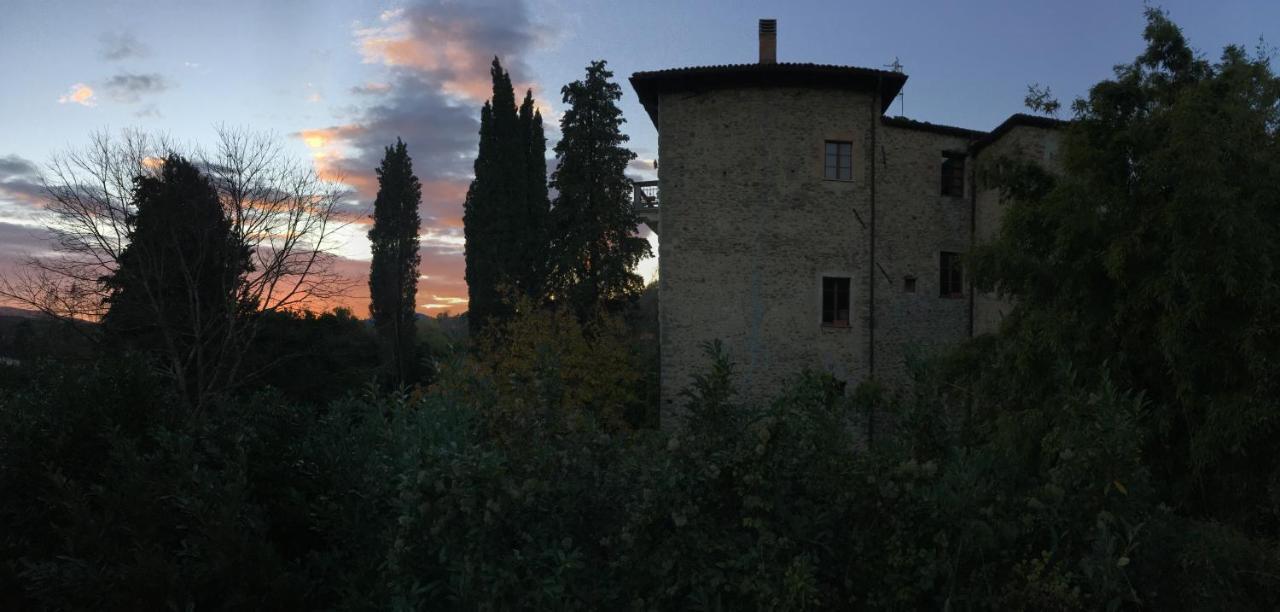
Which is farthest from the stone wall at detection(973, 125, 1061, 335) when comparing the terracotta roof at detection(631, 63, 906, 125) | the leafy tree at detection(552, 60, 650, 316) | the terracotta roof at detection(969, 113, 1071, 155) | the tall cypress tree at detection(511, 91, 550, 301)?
the tall cypress tree at detection(511, 91, 550, 301)

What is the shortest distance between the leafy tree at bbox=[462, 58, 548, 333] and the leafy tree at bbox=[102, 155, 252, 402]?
785 centimetres

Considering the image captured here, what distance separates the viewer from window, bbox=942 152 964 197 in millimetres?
17672

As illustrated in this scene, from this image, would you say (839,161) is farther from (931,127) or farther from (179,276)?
(179,276)

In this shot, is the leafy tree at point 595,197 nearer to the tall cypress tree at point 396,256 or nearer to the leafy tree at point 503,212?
the leafy tree at point 503,212

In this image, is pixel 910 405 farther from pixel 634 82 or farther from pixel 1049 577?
pixel 634 82

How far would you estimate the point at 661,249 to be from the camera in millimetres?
17062

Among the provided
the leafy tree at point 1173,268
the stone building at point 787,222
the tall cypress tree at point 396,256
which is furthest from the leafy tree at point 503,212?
the leafy tree at point 1173,268

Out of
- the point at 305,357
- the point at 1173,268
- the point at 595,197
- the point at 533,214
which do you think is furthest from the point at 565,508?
the point at 533,214

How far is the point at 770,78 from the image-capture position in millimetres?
16656

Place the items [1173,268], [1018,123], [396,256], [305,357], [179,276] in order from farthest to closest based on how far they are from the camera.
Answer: [396,256]
[305,357]
[179,276]
[1018,123]
[1173,268]

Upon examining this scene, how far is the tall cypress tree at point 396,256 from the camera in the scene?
107 ft

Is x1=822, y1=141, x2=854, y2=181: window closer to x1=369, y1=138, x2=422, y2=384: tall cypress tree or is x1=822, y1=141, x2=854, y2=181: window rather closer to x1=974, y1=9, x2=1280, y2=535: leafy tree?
x1=974, y1=9, x2=1280, y2=535: leafy tree

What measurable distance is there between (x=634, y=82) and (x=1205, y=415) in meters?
12.9

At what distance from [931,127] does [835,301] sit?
189 inches
